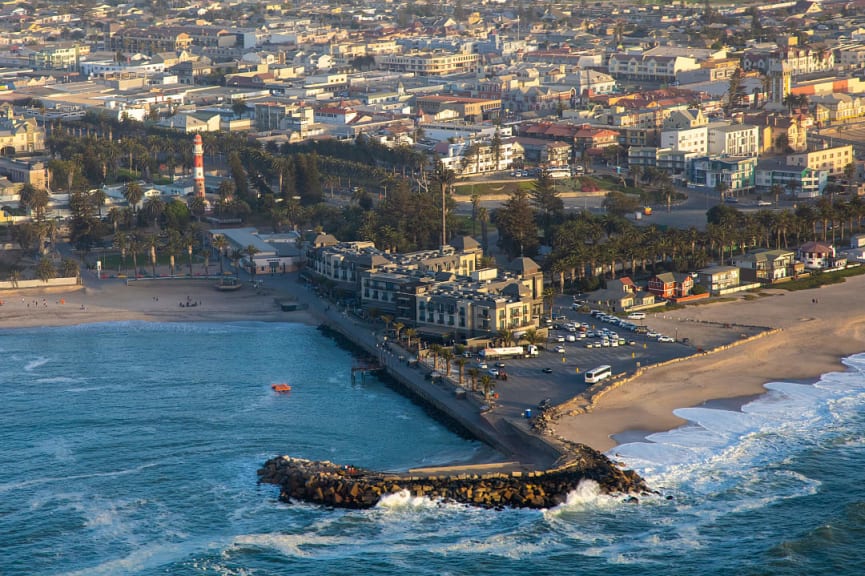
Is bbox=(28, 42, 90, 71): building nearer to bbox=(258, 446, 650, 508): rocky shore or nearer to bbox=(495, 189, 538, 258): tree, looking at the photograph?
bbox=(495, 189, 538, 258): tree

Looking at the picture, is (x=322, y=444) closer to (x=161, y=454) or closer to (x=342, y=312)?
(x=161, y=454)

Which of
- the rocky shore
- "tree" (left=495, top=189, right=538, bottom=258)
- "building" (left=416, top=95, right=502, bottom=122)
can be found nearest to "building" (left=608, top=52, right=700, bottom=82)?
"building" (left=416, top=95, right=502, bottom=122)

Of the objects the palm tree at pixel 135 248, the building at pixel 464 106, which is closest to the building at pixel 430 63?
the building at pixel 464 106

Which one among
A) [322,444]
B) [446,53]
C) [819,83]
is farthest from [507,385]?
[446,53]

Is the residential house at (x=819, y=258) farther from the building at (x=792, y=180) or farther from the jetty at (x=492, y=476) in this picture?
the jetty at (x=492, y=476)

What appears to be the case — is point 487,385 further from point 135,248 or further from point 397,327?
point 135,248

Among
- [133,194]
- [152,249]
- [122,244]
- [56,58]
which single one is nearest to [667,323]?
[152,249]

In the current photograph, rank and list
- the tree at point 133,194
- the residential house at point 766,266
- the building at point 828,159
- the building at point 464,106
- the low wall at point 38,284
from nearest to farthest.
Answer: the residential house at point 766,266
the low wall at point 38,284
the tree at point 133,194
the building at point 828,159
the building at point 464,106
